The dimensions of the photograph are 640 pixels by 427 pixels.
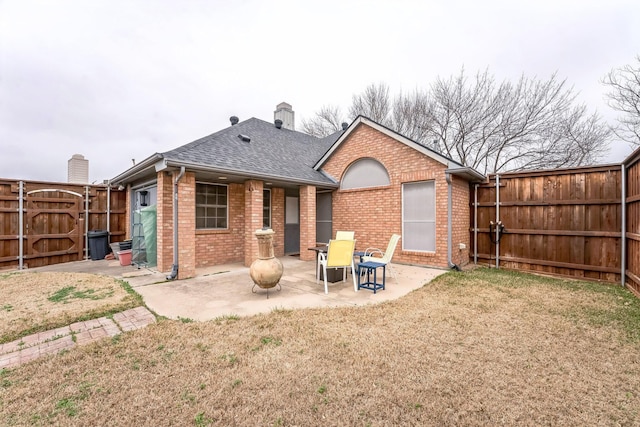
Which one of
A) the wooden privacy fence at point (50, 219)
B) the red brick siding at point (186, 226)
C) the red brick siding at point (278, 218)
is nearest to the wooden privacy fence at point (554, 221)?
the red brick siding at point (278, 218)

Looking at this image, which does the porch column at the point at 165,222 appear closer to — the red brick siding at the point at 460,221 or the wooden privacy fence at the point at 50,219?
the wooden privacy fence at the point at 50,219

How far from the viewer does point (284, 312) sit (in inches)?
167

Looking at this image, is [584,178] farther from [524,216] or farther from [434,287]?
[434,287]

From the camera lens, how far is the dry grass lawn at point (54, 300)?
384cm

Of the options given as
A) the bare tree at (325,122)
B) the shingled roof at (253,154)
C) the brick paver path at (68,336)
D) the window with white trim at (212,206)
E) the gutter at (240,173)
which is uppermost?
the bare tree at (325,122)

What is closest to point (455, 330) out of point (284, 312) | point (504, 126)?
point (284, 312)

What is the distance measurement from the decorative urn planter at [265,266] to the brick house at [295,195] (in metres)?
2.61

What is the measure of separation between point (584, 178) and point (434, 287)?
15.6 ft

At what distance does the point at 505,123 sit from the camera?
14.8 m

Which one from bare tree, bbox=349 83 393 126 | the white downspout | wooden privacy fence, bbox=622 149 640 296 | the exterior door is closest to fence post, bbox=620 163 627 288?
wooden privacy fence, bbox=622 149 640 296

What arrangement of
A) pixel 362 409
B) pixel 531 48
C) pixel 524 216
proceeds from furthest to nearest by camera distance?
pixel 531 48, pixel 524 216, pixel 362 409

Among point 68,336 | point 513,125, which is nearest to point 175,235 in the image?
point 68,336

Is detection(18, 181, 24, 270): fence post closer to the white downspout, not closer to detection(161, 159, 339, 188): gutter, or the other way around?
detection(161, 159, 339, 188): gutter

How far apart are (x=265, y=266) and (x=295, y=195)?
590cm
